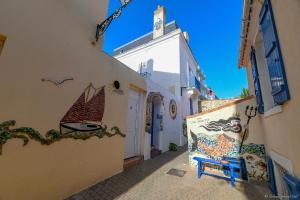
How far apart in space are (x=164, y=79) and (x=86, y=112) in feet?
23.7

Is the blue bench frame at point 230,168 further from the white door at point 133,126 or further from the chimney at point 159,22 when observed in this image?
the chimney at point 159,22

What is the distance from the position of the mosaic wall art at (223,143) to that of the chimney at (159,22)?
8.64 metres

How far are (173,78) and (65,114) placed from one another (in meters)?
7.62

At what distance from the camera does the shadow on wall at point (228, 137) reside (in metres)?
3.99

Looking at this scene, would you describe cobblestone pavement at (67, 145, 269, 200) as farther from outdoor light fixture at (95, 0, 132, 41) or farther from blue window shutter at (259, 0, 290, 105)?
outdoor light fixture at (95, 0, 132, 41)

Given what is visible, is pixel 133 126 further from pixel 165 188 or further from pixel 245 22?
pixel 245 22

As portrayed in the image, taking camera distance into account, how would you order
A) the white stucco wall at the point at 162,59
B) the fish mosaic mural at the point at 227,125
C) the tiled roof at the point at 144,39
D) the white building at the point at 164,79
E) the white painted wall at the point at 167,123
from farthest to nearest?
1. the tiled roof at the point at 144,39
2. the white stucco wall at the point at 162,59
3. the white building at the point at 164,79
4. the white painted wall at the point at 167,123
5. the fish mosaic mural at the point at 227,125

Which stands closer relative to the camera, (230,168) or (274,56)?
(274,56)

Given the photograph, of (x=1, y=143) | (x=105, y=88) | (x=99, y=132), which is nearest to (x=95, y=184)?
(x=99, y=132)

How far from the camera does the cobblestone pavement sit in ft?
10.1

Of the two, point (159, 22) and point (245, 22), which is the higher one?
point (159, 22)

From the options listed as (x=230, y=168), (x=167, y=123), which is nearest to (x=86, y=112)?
(x=230, y=168)

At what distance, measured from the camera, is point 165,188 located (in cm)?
349

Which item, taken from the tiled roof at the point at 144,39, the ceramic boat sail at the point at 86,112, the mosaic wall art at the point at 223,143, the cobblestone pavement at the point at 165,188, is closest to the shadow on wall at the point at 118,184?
the cobblestone pavement at the point at 165,188
